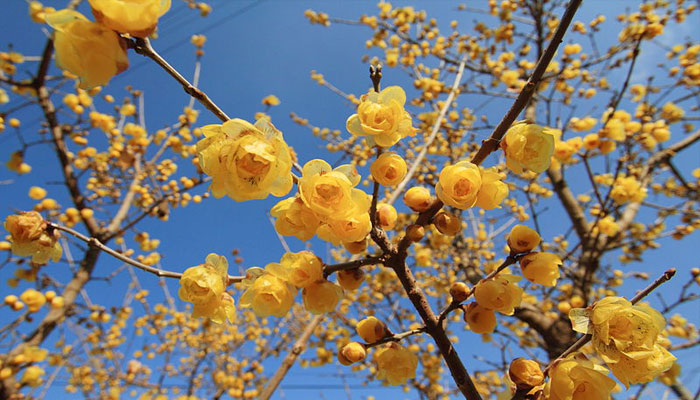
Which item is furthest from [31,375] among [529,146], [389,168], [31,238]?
[529,146]

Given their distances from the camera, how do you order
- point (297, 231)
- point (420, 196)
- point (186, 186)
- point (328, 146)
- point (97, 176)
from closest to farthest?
point (297, 231) < point (420, 196) < point (186, 186) < point (97, 176) < point (328, 146)

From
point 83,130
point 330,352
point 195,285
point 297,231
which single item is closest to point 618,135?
point 297,231

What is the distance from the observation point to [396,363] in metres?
1.30

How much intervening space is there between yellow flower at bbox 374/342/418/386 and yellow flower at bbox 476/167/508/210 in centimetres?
65

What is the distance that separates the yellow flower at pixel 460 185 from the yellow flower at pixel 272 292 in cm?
60

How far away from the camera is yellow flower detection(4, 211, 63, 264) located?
48.9 inches

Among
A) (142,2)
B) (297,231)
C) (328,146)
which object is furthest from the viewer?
(328,146)

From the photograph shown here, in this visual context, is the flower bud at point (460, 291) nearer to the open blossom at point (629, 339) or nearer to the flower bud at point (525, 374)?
the flower bud at point (525, 374)

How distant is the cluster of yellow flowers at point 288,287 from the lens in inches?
45.6

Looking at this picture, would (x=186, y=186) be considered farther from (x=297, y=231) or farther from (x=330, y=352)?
(x=297, y=231)

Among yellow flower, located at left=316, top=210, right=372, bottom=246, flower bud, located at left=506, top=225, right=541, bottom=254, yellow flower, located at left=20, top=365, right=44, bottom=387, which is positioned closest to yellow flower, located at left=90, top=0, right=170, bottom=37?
yellow flower, located at left=316, top=210, right=372, bottom=246

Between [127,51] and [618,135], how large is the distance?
12.4ft

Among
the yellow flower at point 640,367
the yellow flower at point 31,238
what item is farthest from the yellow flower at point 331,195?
the yellow flower at point 31,238

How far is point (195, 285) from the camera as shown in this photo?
3.78ft
